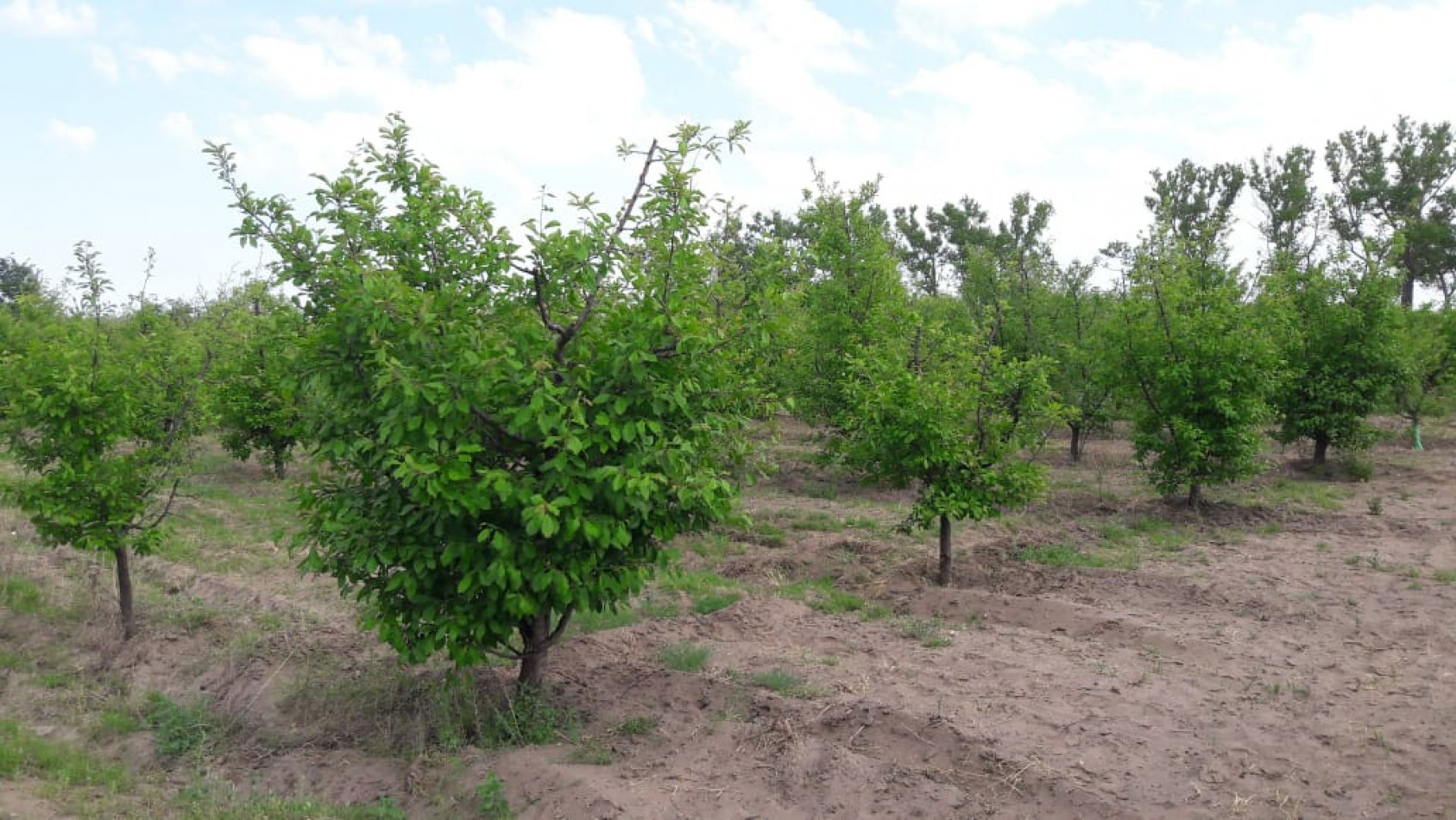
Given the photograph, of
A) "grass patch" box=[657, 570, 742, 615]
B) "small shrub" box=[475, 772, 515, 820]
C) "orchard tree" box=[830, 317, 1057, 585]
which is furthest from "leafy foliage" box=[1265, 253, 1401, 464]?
"small shrub" box=[475, 772, 515, 820]

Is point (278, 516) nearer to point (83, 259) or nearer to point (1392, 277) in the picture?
point (83, 259)

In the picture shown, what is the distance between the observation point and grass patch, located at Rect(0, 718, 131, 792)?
511 centimetres

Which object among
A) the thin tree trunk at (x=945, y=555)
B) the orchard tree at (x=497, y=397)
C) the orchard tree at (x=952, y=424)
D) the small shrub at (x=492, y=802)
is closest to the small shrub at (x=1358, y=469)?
the orchard tree at (x=952, y=424)

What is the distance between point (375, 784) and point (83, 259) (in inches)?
180

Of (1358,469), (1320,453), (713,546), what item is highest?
(1320,453)

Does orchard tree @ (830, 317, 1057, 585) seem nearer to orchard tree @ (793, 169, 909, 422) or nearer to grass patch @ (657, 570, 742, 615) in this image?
grass patch @ (657, 570, 742, 615)

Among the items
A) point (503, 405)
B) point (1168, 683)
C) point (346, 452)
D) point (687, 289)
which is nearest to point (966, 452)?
point (1168, 683)

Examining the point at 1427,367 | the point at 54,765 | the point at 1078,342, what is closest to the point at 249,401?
the point at 54,765

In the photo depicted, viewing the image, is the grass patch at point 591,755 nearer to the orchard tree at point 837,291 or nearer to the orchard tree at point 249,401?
the orchard tree at point 249,401

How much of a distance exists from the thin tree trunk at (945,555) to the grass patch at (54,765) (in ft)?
20.7

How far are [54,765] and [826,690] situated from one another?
4.35 m

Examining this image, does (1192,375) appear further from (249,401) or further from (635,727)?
(249,401)

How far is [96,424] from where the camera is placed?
6.62 m

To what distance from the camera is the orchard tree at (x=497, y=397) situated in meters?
4.45
